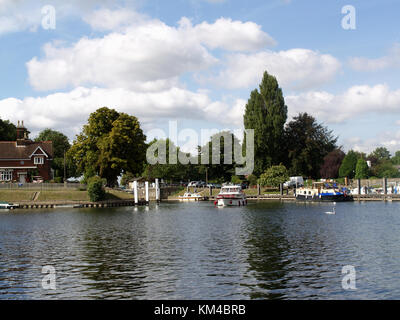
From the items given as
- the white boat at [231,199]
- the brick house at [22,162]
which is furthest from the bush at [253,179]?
the brick house at [22,162]

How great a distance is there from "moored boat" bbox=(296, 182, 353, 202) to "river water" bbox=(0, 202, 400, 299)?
141 feet

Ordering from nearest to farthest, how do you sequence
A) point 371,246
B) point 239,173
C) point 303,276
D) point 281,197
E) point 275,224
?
point 303,276 < point 371,246 < point 275,224 < point 281,197 < point 239,173

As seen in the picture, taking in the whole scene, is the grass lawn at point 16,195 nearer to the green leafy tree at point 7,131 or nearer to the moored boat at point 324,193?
the green leafy tree at point 7,131

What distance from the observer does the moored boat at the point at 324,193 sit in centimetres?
9525

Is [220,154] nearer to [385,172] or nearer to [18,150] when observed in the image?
[385,172]

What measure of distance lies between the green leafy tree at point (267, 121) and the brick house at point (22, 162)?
174 ft

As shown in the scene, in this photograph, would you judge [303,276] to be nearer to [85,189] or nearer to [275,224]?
[275,224]

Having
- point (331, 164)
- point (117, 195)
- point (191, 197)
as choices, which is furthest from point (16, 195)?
point (331, 164)

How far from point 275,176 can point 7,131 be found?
82.6m

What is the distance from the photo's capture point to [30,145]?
118812 mm

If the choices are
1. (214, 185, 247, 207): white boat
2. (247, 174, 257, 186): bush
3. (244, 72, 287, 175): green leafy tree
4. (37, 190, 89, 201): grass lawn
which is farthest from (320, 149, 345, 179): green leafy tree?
(37, 190, 89, 201): grass lawn

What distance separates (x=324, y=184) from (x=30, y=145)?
74303 mm

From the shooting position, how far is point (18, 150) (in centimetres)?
11588
